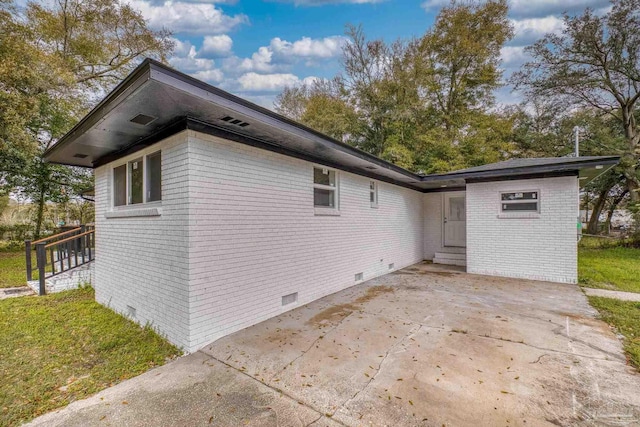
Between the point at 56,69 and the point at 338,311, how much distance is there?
37.7 ft

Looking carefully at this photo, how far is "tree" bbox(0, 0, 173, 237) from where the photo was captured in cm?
799

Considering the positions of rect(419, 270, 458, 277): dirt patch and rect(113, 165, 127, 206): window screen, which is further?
rect(419, 270, 458, 277): dirt patch

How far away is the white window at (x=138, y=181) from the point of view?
4.01 meters

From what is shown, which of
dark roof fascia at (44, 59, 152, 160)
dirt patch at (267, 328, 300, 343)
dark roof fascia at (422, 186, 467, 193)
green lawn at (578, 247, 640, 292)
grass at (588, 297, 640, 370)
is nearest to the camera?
dark roof fascia at (44, 59, 152, 160)

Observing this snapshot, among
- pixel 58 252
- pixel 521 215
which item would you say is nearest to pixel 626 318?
pixel 521 215

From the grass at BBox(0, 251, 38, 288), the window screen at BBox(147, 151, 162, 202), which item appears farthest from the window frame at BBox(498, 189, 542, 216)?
the grass at BBox(0, 251, 38, 288)

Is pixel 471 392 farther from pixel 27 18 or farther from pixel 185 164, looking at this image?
pixel 27 18

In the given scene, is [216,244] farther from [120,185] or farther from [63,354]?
[120,185]

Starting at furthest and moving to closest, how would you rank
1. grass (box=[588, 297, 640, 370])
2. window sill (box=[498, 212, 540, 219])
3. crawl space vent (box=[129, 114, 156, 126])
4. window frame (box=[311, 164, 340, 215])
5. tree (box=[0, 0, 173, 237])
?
1. tree (box=[0, 0, 173, 237])
2. window sill (box=[498, 212, 540, 219])
3. window frame (box=[311, 164, 340, 215])
4. crawl space vent (box=[129, 114, 156, 126])
5. grass (box=[588, 297, 640, 370])

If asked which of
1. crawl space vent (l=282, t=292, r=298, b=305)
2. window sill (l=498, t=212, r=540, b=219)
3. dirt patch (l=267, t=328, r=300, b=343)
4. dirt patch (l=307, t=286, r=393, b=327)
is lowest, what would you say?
dirt patch (l=307, t=286, r=393, b=327)

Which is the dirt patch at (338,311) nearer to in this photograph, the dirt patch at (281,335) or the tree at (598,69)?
the dirt patch at (281,335)

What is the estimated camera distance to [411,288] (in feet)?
20.0

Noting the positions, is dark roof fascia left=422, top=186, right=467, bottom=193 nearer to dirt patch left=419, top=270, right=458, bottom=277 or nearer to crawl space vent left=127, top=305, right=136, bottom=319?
dirt patch left=419, top=270, right=458, bottom=277

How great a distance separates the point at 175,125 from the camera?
3439mm
